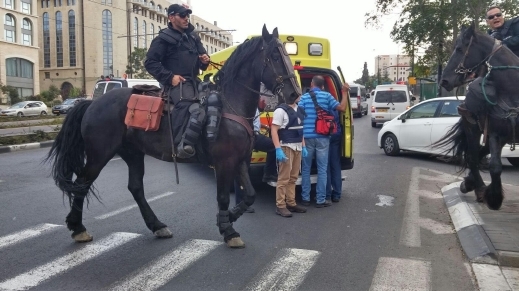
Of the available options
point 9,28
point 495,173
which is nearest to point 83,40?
point 9,28

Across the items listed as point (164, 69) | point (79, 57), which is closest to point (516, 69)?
point (164, 69)

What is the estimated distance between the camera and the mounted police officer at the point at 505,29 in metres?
6.80

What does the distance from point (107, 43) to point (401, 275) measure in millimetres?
90258

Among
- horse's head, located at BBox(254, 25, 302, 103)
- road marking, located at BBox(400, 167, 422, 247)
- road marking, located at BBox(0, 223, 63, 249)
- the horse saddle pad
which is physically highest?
horse's head, located at BBox(254, 25, 302, 103)

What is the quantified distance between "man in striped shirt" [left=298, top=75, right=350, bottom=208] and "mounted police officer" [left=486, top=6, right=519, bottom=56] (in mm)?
2235

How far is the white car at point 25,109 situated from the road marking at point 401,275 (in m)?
42.5

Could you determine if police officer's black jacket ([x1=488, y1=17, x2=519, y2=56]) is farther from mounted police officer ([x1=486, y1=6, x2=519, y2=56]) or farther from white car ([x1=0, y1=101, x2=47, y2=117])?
white car ([x1=0, y1=101, x2=47, y2=117])

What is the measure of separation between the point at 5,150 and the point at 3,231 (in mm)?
11196

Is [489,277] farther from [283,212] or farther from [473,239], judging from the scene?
[283,212]

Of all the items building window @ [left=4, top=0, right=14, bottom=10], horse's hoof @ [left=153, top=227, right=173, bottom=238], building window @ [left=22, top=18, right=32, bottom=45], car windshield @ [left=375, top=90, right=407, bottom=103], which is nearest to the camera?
horse's hoof @ [left=153, top=227, right=173, bottom=238]

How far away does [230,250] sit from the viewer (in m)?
5.68

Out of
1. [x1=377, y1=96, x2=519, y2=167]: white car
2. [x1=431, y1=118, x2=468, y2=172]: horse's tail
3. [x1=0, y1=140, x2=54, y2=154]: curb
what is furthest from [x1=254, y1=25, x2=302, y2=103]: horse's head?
[x1=0, y1=140, x2=54, y2=154]: curb

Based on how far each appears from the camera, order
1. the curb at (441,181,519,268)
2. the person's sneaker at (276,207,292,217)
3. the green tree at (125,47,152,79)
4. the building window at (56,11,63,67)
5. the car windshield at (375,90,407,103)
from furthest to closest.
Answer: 1. the building window at (56,11,63,67)
2. the green tree at (125,47,152,79)
3. the car windshield at (375,90,407,103)
4. the person's sneaker at (276,207,292,217)
5. the curb at (441,181,519,268)

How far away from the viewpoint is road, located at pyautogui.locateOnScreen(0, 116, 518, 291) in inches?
186
